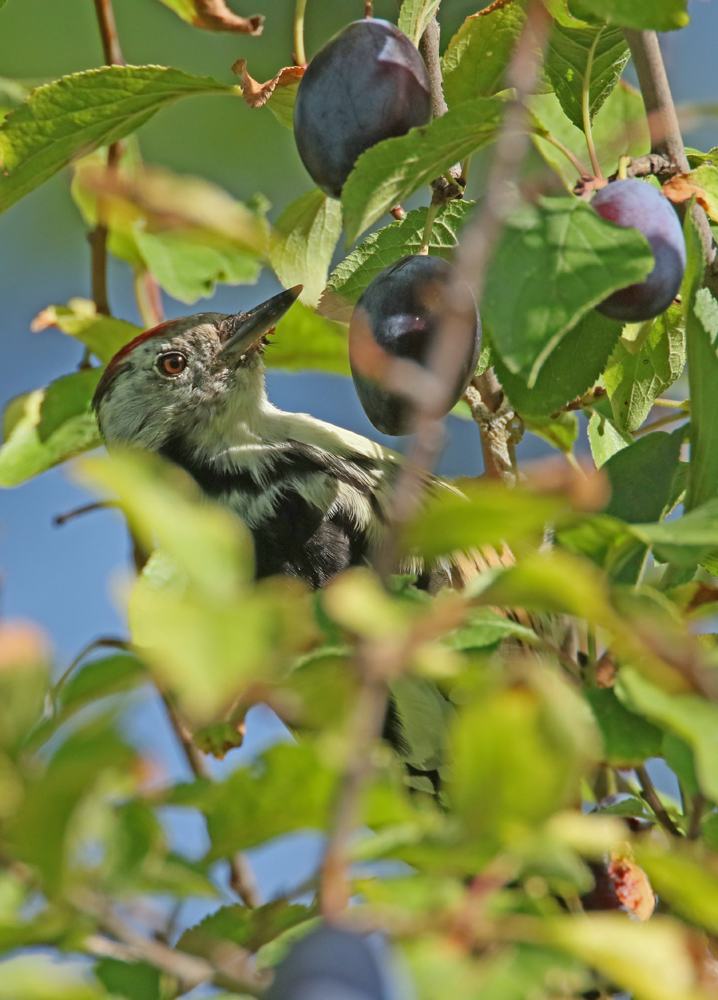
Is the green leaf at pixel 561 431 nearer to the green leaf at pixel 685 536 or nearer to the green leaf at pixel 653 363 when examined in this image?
the green leaf at pixel 653 363

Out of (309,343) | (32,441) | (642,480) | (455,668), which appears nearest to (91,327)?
(32,441)

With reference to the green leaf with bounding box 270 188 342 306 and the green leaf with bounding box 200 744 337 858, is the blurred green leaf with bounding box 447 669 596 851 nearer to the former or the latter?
the green leaf with bounding box 200 744 337 858

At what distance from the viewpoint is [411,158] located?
5.14 feet

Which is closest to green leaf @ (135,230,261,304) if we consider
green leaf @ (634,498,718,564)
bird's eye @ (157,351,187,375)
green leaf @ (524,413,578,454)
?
bird's eye @ (157,351,187,375)

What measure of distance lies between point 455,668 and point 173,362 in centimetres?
315

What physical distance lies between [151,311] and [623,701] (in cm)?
252

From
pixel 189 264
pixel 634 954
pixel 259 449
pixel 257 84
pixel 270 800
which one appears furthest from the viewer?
pixel 259 449

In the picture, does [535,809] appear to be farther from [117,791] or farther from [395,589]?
[395,589]

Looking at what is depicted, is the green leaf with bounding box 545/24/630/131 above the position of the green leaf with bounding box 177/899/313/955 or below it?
above

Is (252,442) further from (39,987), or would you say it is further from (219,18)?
(39,987)

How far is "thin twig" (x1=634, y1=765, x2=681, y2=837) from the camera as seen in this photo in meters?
1.66

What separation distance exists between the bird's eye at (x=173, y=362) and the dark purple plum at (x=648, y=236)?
248cm

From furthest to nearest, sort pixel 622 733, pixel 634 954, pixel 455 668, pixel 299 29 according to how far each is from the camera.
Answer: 1. pixel 299 29
2. pixel 622 733
3. pixel 455 668
4. pixel 634 954

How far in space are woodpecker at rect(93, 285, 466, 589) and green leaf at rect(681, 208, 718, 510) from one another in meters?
1.65
